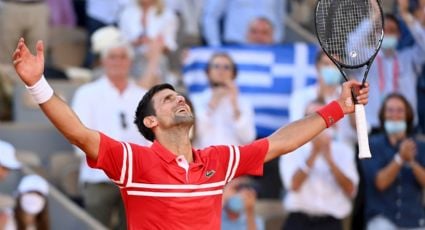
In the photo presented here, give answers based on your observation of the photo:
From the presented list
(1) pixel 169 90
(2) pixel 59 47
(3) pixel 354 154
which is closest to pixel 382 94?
(3) pixel 354 154

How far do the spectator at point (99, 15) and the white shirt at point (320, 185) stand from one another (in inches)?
109

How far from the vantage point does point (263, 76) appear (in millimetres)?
12781

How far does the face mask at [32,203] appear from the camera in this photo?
10180 mm

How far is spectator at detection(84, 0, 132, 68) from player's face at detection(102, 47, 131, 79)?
1552mm

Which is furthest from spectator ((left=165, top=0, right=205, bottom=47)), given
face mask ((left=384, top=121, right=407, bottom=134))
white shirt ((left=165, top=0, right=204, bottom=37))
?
face mask ((left=384, top=121, right=407, bottom=134))

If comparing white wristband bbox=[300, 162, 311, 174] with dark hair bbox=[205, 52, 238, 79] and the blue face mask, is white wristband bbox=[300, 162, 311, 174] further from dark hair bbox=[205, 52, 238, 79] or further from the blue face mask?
dark hair bbox=[205, 52, 238, 79]

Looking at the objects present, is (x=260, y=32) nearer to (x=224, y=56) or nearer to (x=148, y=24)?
(x=148, y=24)

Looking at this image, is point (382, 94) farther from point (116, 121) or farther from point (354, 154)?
point (116, 121)

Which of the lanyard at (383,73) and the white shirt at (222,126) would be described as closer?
the white shirt at (222,126)

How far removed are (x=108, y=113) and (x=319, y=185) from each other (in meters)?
1.72

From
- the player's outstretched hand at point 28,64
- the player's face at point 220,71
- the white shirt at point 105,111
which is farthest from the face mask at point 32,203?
the player's outstretched hand at point 28,64

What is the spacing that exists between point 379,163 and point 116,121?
6.79ft

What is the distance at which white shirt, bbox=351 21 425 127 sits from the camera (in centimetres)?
1222

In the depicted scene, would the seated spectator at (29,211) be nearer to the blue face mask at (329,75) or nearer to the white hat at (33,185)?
the white hat at (33,185)
